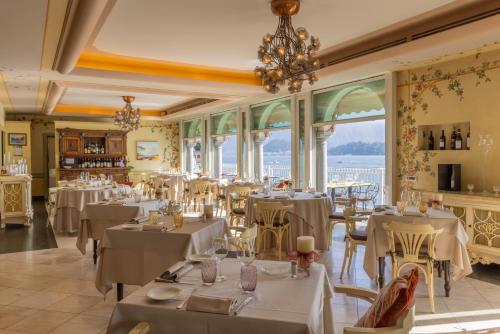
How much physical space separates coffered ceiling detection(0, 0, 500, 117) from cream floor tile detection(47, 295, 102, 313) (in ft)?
9.45

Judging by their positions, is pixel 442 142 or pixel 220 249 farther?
pixel 442 142

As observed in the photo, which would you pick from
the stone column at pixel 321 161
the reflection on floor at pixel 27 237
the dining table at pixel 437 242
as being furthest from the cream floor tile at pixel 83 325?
the stone column at pixel 321 161

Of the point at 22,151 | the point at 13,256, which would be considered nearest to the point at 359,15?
the point at 13,256

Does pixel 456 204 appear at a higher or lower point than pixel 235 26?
lower

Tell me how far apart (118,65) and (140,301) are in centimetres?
625

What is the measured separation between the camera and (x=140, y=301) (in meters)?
1.93

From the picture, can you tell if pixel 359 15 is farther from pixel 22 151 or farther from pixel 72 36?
pixel 22 151

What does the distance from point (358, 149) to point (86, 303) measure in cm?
3265

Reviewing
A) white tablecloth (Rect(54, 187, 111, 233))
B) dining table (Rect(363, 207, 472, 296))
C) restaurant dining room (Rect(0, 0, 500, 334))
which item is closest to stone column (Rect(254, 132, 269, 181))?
restaurant dining room (Rect(0, 0, 500, 334))

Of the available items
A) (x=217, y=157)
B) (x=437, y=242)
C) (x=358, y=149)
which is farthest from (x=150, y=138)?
(x=358, y=149)

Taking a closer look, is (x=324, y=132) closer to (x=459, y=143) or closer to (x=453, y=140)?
(x=453, y=140)

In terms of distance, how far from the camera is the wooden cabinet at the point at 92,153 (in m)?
13.1

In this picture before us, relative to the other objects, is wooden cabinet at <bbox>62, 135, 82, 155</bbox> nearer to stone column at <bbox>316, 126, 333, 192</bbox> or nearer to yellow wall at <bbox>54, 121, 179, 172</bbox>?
yellow wall at <bbox>54, 121, 179, 172</bbox>

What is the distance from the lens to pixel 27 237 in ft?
24.2
